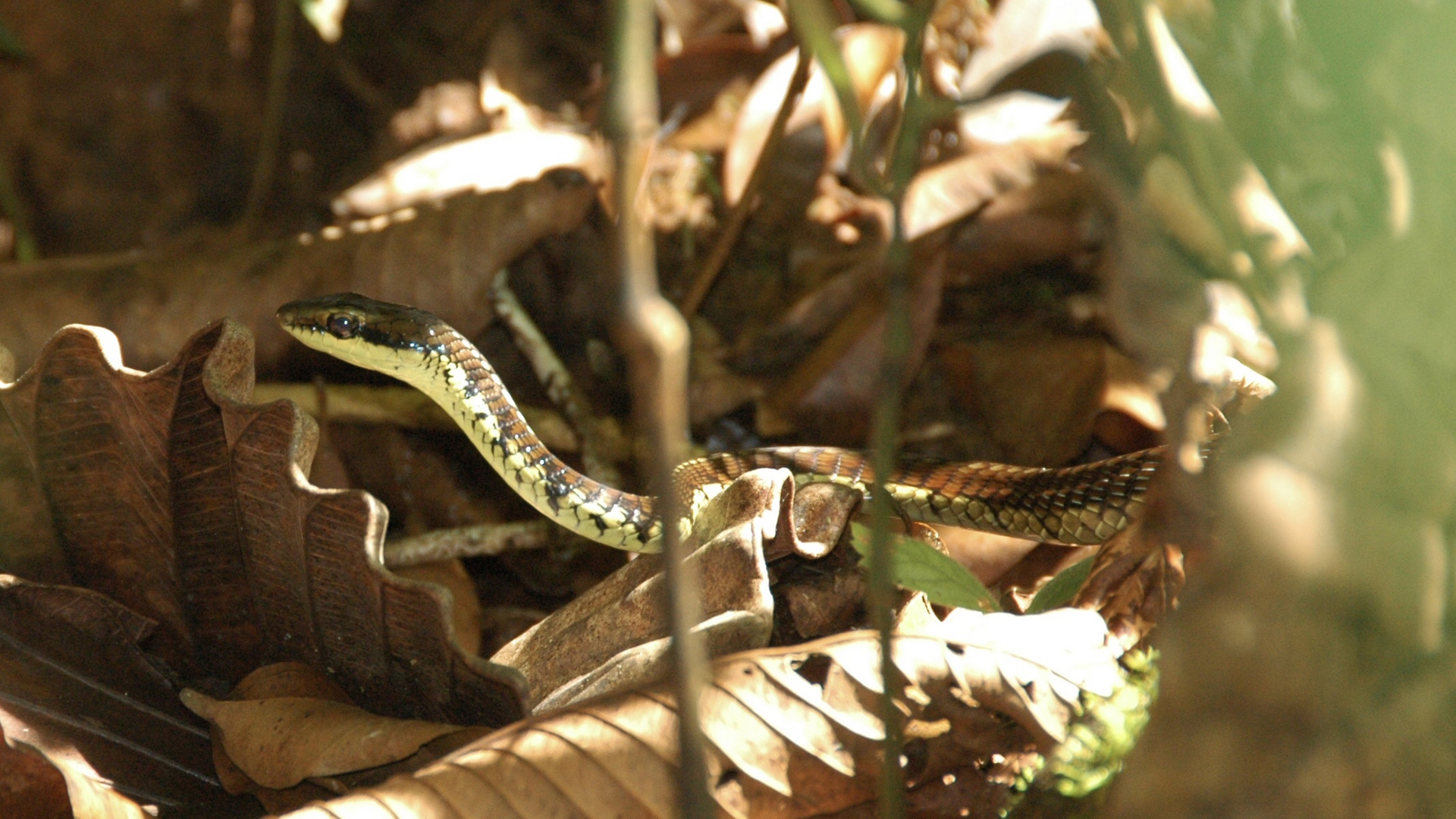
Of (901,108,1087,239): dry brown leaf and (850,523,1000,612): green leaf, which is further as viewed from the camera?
(901,108,1087,239): dry brown leaf

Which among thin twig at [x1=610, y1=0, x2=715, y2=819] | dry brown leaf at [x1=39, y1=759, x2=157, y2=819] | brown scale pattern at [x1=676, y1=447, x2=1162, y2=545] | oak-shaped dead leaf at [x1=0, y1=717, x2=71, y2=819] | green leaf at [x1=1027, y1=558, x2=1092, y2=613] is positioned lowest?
brown scale pattern at [x1=676, y1=447, x2=1162, y2=545]

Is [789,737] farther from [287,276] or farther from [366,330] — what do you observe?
[287,276]

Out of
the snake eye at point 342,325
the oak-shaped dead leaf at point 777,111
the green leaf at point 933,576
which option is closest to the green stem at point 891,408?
the green leaf at point 933,576

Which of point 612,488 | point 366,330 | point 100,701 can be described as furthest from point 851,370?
point 100,701

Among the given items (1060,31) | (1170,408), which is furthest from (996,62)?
(1170,408)

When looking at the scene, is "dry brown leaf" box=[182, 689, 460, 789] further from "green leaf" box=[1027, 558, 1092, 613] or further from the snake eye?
the snake eye

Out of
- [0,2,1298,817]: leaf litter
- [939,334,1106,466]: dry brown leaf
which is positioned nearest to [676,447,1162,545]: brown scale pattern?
[0,2,1298,817]: leaf litter
